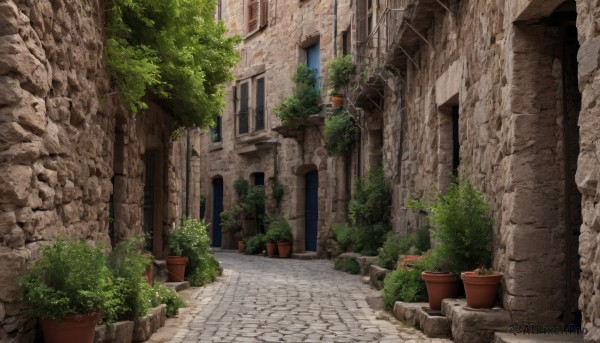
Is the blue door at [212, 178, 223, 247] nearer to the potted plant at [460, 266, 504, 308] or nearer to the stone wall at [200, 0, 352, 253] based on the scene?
the stone wall at [200, 0, 352, 253]

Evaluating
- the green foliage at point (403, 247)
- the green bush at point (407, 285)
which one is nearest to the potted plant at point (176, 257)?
the green foliage at point (403, 247)

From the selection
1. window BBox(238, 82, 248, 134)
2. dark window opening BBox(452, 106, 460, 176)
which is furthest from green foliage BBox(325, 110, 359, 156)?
dark window opening BBox(452, 106, 460, 176)

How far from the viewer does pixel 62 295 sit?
4152 mm

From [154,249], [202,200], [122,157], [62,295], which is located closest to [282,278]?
[154,249]

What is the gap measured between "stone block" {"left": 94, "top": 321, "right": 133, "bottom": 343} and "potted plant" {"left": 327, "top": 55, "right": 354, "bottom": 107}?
10.6m

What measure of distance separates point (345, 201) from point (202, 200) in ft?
27.0

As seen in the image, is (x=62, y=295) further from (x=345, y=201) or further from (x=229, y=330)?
(x=345, y=201)

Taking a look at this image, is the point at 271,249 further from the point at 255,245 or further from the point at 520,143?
the point at 520,143

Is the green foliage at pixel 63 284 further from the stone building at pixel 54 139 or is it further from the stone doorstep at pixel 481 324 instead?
the stone doorstep at pixel 481 324

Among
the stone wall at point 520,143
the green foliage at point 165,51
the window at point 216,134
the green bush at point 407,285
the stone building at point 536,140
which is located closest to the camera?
the stone building at point 536,140

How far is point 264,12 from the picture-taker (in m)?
19.8

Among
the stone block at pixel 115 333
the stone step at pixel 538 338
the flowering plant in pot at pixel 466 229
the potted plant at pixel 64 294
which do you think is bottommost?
the stone block at pixel 115 333

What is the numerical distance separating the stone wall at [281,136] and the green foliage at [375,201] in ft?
10.5

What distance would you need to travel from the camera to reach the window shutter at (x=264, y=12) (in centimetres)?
1964
